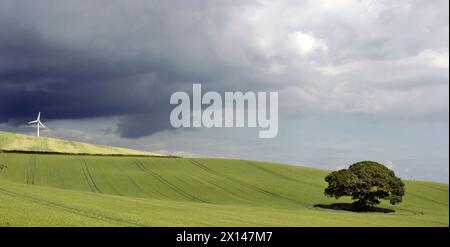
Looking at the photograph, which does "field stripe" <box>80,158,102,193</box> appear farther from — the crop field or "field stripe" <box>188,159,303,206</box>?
"field stripe" <box>188,159,303,206</box>

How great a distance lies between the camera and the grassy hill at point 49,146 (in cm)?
13766

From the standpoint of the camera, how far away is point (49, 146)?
472 ft

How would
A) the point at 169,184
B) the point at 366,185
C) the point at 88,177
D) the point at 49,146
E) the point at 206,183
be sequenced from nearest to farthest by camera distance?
the point at 366,185
the point at 169,184
the point at 88,177
the point at 206,183
the point at 49,146

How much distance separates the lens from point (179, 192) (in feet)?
290

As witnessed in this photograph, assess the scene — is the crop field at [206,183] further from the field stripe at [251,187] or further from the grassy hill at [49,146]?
the grassy hill at [49,146]

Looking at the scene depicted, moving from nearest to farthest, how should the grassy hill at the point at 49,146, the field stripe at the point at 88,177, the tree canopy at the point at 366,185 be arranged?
the tree canopy at the point at 366,185 < the field stripe at the point at 88,177 < the grassy hill at the point at 49,146

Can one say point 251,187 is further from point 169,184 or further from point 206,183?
point 169,184

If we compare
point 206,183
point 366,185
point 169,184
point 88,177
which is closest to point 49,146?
point 88,177

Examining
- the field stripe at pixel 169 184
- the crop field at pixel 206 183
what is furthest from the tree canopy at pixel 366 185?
the field stripe at pixel 169 184
